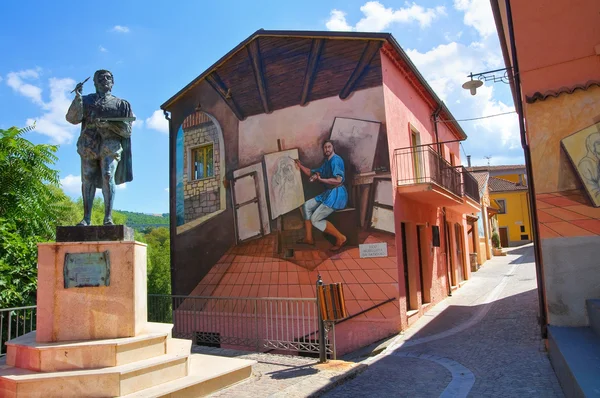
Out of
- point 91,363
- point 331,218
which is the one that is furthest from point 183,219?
point 91,363

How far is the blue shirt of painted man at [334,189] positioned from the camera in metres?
10.8

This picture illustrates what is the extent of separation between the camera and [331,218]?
35.6 feet

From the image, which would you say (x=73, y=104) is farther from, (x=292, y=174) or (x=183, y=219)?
(x=183, y=219)

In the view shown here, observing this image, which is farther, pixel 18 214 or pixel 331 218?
pixel 331 218

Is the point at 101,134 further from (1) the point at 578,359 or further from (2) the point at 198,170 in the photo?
(2) the point at 198,170

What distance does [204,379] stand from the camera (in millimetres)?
5293

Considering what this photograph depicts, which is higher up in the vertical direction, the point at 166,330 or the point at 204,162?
the point at 204,162

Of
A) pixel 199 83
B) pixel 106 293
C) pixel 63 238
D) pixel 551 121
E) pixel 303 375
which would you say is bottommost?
pixel 303 375

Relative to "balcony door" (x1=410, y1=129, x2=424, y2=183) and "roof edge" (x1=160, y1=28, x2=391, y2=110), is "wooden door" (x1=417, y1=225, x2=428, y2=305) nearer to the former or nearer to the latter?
"balcony door" (x1=410, y1=129, x2=424, y2=183)

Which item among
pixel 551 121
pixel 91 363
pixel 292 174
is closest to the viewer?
pixel 91 363

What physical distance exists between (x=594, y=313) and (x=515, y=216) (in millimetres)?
41983

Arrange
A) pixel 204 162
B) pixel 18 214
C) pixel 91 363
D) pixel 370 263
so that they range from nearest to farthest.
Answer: pixel 91 363 → pixel 18 214 → pixel 370 263 → pixel 204 162

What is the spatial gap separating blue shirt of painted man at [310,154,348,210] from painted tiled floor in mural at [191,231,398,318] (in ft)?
3.29

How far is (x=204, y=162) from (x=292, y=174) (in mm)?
3622
